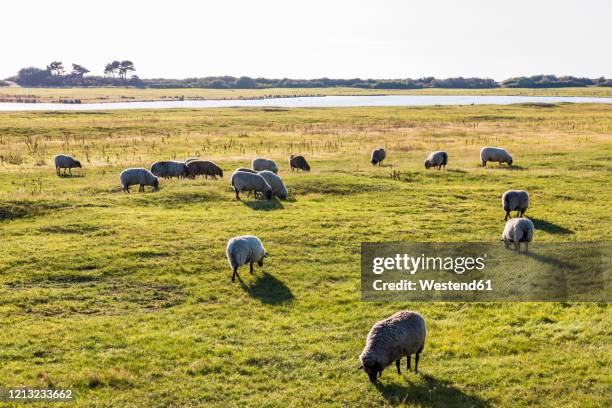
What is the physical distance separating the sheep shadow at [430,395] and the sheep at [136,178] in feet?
76.5

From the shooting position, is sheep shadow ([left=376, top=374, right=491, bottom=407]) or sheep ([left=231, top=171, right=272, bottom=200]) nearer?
sheep shadow ([left=376, top=374, right=491, bottom=407])

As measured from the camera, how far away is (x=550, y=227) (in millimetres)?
23984

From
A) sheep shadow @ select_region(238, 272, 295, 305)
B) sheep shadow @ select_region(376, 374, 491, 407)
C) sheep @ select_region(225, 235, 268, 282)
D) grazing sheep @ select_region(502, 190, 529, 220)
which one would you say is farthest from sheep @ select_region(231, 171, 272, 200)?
sheep shadow @ select_region(376, 374, 491, 407)

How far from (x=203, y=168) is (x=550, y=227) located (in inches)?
863

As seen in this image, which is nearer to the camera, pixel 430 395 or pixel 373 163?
pixel 430 395

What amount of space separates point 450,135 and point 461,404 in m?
52.7

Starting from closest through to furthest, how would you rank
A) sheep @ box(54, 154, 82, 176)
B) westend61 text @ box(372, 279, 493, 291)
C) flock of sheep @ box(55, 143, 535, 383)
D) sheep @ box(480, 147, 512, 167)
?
flock of sheep @ box(55, 143, 535, 383)
westend61 text @ box(372, 279, 493, 291)
sheep @ box(54, 154, 82, 176)
sheep @ box(480, 147, 512, 167)

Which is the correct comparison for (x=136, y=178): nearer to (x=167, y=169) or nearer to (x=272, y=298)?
(x=167, y=169)

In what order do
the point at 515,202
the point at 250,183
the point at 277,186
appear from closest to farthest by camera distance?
the point at 515,202 < the point at 250,183 < the point at 277,186

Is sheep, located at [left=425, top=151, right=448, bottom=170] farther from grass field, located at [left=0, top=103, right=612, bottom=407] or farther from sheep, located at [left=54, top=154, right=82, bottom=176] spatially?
sheep, located at [left=54, top=154, right=82, bottom=176]

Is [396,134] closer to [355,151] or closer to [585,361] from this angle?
[355,151]

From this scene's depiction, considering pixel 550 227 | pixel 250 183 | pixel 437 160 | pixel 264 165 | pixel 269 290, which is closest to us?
pixel 269 290

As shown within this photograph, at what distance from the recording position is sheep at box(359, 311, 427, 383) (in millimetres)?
11266

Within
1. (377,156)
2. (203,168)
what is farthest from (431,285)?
(377,156)
